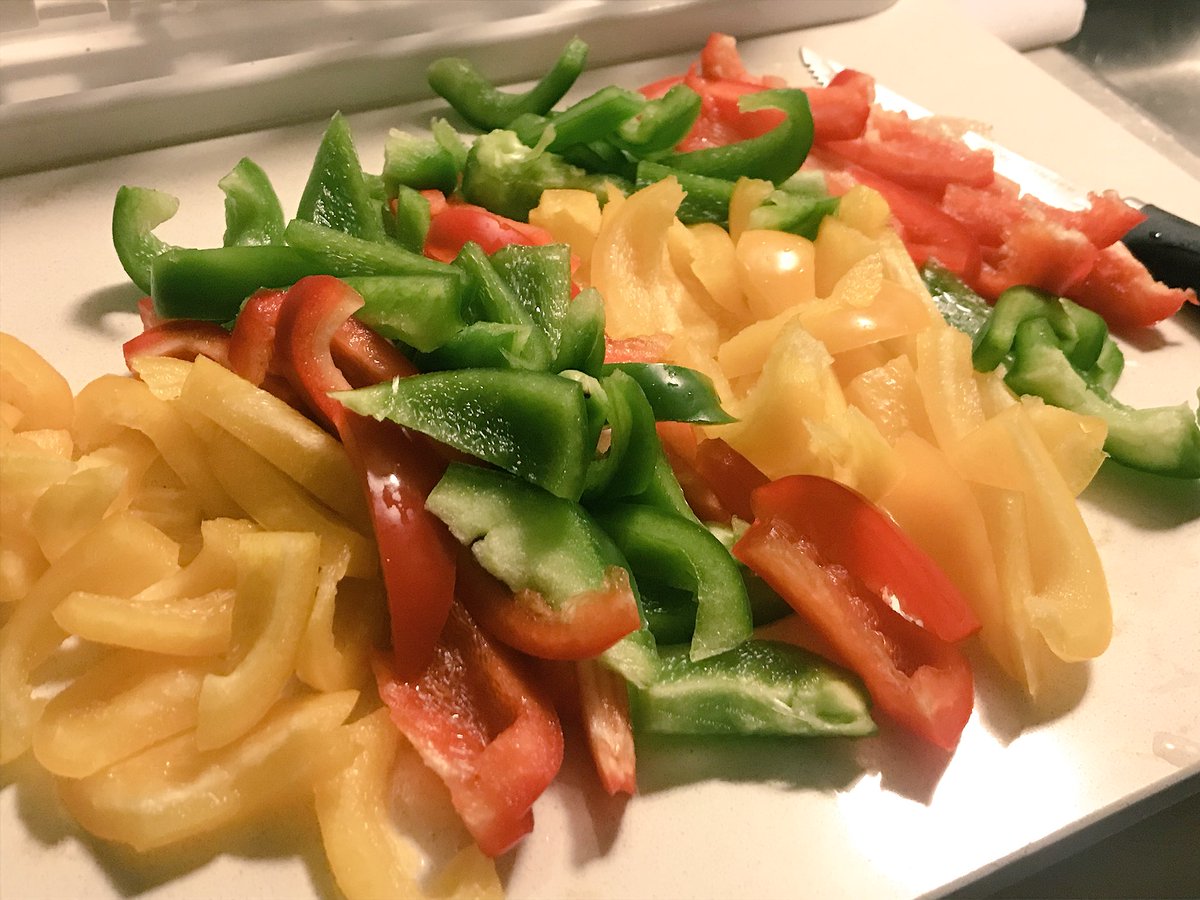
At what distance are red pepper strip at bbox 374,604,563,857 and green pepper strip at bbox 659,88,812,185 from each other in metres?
0.96

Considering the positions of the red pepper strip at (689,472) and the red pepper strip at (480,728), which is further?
the red pepper strip at (689,472)

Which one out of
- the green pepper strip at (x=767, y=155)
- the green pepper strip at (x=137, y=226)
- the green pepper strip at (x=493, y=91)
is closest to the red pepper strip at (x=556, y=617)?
the green pepper strip at (x=137, y=226)

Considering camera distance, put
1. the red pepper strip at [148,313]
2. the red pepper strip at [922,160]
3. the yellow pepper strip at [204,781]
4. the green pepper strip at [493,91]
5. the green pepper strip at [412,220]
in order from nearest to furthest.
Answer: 1. the yellow pepper strip at [204,781]
2. the red pepper strip at [148,313]
3. the green pepper strip at [412,220]
4. the red pepper strip at [922,160]
5. the green pepper strip at [493,91]

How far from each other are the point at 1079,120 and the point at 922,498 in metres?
1.35

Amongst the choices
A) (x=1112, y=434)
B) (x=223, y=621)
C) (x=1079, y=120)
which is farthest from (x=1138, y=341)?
(x=223, y=621)

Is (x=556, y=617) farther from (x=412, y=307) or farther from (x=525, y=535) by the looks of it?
(x=412, y=307)

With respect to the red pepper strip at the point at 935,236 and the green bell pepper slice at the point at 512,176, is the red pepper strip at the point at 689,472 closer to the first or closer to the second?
the green bell pepper slice at the point at 512,176

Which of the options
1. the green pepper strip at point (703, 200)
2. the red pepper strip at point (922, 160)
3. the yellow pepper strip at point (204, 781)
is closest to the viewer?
the yellow pepper strip at point (204, 781)

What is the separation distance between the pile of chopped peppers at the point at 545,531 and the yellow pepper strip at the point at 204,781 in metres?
0.10

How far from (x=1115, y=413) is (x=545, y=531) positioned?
92 centimetres

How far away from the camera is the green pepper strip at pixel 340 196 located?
142 centimetres

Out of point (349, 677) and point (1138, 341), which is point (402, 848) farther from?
point (1138, 341)

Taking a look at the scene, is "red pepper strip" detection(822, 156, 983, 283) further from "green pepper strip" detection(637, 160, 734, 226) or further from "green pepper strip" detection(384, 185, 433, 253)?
"green pepper strip" detection(384, 185, 433, 253)

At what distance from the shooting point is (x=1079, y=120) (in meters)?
2.13
